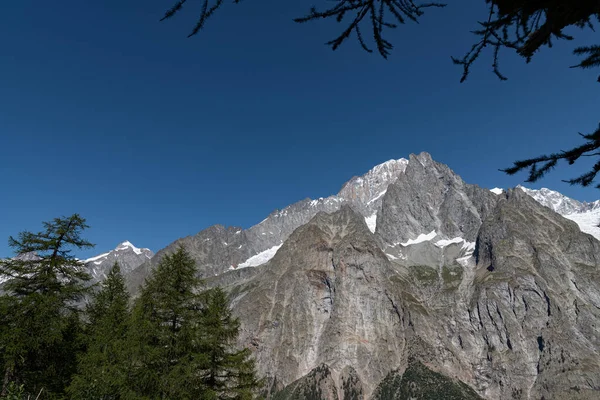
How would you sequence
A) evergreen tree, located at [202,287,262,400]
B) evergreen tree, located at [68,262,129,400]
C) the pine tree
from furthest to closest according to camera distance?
evergreen tree, located at [202,287,262,400] → the pine tree → evergreen tree, located at [68,262,129,400]

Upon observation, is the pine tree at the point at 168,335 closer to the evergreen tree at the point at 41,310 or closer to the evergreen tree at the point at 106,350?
the evergreen tree at the point at 106,350

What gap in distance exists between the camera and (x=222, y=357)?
19.5 metres

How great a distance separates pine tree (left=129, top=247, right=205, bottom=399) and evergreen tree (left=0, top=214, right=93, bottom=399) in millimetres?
4860

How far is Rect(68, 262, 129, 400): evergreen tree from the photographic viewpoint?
634 inches

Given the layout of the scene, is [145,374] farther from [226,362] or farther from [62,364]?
[62,364]

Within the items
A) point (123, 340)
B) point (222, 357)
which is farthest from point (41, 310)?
point (222, 357)

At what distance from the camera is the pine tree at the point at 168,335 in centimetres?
1639

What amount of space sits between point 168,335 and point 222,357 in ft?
12.2

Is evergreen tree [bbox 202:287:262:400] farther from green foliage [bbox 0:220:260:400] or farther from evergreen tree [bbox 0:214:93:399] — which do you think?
evergreen tree [bbox 0:214:93:399]

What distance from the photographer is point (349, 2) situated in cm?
546

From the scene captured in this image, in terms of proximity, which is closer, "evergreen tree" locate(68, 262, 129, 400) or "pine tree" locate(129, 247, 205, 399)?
"evergreen tree" locate(68, 262, 129, 400)

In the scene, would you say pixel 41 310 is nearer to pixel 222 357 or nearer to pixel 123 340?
pixel 123 340

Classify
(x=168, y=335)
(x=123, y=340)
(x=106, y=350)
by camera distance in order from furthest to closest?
(x=106, y=350) < (x=123, y=340) < (x=168, y=335)

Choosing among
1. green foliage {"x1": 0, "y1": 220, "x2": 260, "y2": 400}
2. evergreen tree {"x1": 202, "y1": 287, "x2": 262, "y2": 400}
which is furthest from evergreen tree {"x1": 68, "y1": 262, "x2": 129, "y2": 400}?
evergreen tree {"x1": 202, "y1": 287, "x2": 262, "y2": 400}
